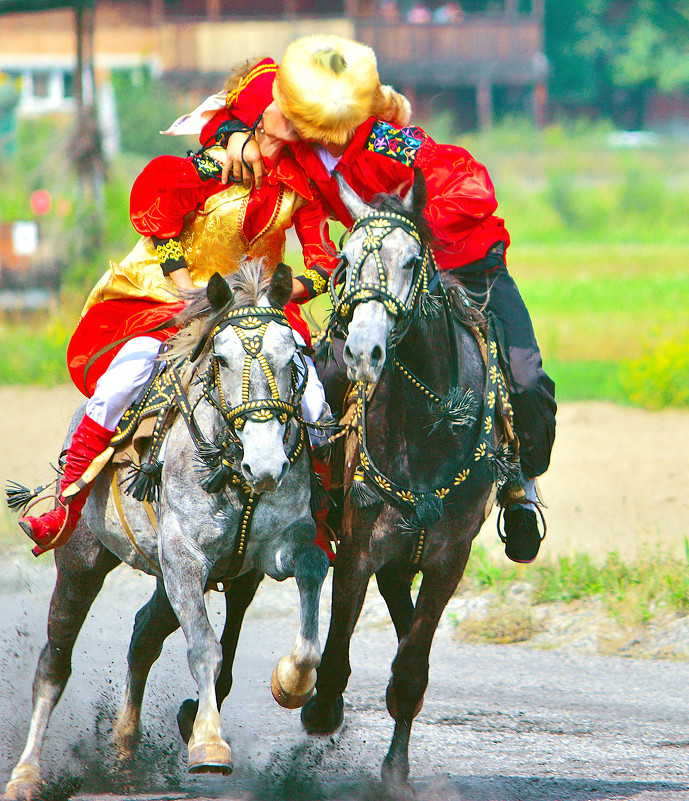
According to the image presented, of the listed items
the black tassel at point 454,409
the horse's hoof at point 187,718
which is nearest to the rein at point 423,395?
the black tassel at point 454,409

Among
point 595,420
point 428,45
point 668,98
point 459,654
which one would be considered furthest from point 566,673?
point 668,98

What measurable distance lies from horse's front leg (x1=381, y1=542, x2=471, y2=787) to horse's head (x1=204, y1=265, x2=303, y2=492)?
37.3 inches

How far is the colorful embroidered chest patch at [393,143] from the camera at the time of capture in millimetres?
4773

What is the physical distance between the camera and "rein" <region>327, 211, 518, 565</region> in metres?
3.95

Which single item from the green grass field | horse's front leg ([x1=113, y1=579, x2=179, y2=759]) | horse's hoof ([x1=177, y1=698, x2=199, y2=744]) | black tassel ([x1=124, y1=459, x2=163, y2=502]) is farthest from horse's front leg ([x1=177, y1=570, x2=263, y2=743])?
the green grass field

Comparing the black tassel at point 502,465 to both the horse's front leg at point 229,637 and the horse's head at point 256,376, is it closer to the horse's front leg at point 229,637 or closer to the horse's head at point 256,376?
the horse's head at point 256,376

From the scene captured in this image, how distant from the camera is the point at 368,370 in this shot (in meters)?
3.76

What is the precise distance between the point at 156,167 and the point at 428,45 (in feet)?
103

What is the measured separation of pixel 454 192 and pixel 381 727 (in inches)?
98.0

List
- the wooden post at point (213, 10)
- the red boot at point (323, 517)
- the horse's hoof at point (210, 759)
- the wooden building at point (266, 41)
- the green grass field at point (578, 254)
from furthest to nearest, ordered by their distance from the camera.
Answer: the wooden post at point (213, 10), the wooden building at point (266, 41), the green grass field at point (578, 254), the red boot at point (323, 517), the horse's hoof at point (210, 759)

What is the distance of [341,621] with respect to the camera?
4520mm

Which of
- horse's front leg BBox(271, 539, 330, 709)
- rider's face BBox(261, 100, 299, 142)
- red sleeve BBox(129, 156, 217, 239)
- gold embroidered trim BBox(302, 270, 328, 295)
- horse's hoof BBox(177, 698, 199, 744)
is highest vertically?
rider's face BBox(261, 100, 299, 142)

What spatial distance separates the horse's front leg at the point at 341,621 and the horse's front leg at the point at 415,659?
22 centimetres

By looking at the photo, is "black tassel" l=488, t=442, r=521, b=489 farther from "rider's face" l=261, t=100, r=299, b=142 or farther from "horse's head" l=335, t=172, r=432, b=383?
Answer: "rider's face" l=261, t=100, r=299, b=142
